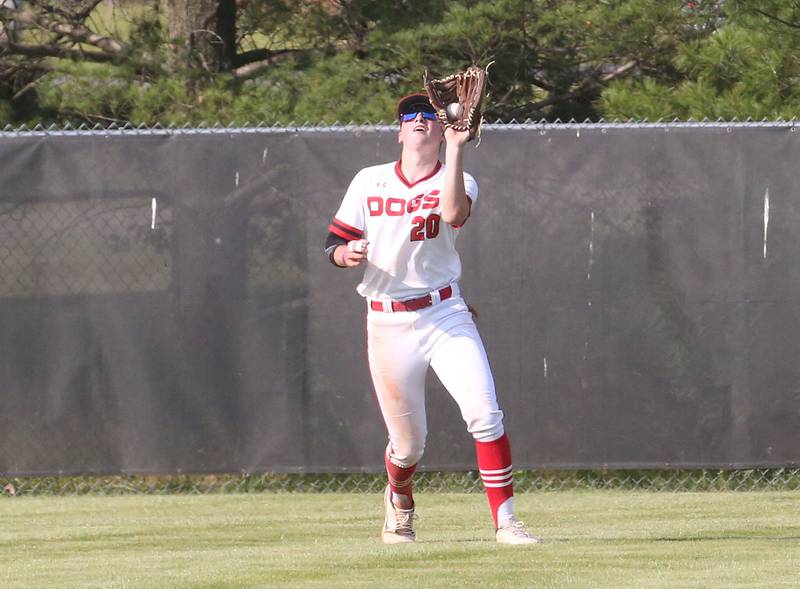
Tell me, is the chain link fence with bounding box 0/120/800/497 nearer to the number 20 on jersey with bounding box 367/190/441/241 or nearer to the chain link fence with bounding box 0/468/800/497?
the chain link fence with bounding box 0/468/800/497

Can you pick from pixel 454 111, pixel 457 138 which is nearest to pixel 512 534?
pixel 457 138

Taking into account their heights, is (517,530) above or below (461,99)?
below

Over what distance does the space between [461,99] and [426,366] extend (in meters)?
1.13

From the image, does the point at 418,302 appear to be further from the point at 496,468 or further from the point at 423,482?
the point at 423,482

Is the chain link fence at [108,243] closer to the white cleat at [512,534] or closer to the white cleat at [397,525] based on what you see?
the white cleat at [397,525]

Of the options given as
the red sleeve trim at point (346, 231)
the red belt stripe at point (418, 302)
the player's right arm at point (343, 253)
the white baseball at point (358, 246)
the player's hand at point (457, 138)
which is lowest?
the red belt stripe at point (418, 302)

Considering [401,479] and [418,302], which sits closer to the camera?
[418,302]

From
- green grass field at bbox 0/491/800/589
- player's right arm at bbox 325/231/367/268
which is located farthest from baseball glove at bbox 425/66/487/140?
green grass field at bbox 0/491/800/589

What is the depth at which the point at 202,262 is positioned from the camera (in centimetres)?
829

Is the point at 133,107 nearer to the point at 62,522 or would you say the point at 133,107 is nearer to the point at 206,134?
the point at 206,134

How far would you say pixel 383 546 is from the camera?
6250 millimetres

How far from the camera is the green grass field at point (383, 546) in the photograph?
5.23 meters

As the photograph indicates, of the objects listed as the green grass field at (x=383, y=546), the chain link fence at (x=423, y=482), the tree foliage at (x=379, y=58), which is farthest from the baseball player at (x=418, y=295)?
the tree foliage at (x=379, y=58)

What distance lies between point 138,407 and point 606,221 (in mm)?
2860
